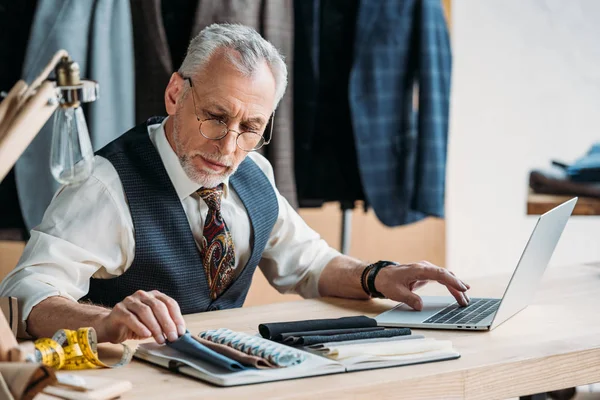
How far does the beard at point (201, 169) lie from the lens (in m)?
2.17

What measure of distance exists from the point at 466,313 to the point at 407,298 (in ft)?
0.51

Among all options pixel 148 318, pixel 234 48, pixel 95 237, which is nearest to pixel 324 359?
pixel 148 318

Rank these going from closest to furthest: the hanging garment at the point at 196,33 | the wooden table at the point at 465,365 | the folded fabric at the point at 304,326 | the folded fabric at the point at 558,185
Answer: the wooden table at the point at 465,365 < the folded fabric at the point at 304,326 < the hanging garment at the point at 196,33 < the folded fabric at the point at 558,185

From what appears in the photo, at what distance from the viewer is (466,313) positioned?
2.00 m

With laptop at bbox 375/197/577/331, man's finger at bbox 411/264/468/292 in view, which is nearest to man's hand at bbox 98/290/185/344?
laptop at bbox 375/197/577/331

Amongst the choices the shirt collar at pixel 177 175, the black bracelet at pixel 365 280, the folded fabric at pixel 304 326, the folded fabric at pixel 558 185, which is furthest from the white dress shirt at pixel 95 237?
the folded fabric at pixel 558 185

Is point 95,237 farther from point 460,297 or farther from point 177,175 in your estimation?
point 460,297

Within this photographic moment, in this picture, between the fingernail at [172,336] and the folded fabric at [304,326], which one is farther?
the folded fabric at [304,326]

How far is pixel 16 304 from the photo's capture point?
67.9 inches

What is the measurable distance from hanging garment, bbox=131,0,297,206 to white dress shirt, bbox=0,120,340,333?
0.79m

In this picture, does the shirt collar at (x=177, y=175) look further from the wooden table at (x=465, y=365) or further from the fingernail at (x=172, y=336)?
the fingernail at (x=172, y=336)

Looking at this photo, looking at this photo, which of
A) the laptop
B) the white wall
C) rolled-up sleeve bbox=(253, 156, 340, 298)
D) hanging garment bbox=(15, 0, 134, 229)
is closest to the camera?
the laptop

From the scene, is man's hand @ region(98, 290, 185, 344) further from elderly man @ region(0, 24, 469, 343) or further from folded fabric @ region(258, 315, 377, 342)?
elderly man @ region(0, 24, 469, 343)

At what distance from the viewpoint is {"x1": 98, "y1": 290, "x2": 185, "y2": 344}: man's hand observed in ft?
5.17
